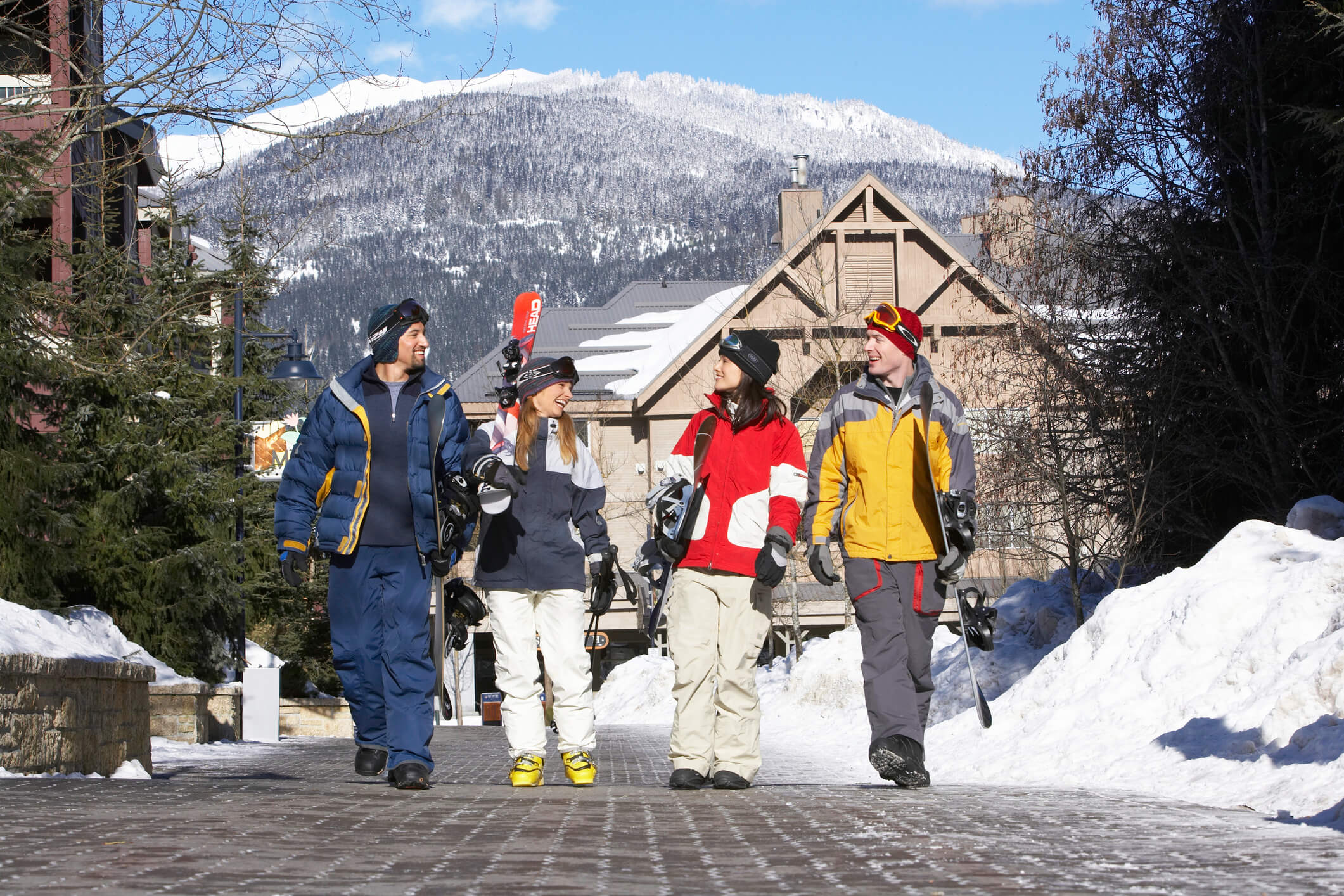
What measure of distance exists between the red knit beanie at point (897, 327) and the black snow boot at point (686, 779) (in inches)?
90.3

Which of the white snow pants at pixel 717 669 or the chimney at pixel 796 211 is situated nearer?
the white snow pants at pixel 717 669

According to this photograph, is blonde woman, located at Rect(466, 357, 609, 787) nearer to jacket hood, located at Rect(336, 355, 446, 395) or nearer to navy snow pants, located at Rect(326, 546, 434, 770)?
jacket hood, located at Rect(336, 355, 446, 395)

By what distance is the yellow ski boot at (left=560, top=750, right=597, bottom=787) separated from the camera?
7.62 metres

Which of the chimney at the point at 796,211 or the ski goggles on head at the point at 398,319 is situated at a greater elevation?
the chimney at the point at 796,211

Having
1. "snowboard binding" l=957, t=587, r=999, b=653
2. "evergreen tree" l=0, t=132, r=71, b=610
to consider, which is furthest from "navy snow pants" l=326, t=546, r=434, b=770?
"evergreen tree" l=0, t=132, r=71, b=610

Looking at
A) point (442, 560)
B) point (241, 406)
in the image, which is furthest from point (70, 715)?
point (241, 406)

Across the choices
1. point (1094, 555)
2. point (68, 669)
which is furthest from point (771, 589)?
point (1094, 555)

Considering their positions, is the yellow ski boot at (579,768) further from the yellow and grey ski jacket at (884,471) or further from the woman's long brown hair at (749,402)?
the woman's long brown hair at (749,402)

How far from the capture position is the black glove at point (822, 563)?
7.47m

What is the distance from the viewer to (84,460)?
63.6 ft

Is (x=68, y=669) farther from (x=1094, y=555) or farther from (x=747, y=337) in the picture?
(x=1094, y=555)

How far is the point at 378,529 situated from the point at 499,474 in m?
0.70

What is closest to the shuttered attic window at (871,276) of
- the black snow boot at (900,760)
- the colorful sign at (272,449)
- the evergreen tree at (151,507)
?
the colorful sign at (272,449)

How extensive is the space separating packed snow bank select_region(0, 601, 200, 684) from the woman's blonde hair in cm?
261
